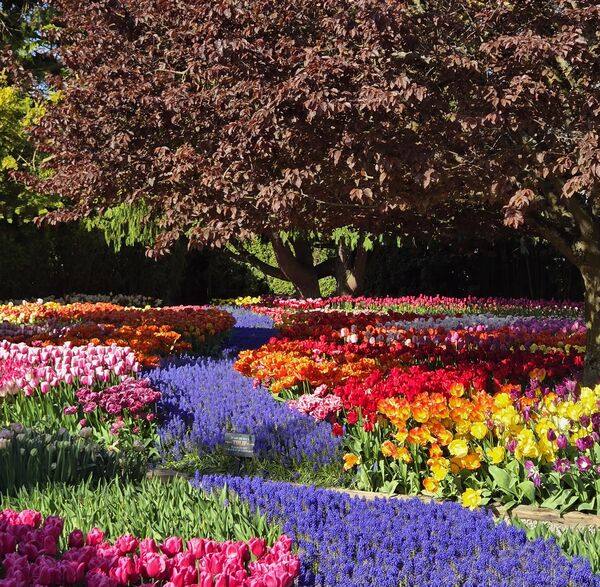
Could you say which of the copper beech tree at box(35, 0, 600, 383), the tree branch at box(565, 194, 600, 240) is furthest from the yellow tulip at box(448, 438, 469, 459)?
the tree branch at box(565, 194, 600, 240)

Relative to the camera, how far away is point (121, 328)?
9867mm

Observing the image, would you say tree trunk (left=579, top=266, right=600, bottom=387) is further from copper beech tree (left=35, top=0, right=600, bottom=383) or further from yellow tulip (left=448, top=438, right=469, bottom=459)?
yellow tulip (left=448, top=438, right=469, bottom=459)

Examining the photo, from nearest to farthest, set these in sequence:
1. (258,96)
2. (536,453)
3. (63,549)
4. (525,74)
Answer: (63,549) → (536,453) → (525,74) → (258,96)

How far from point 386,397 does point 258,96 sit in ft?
7.06

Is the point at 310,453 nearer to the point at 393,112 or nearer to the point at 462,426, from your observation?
the point at 462,426

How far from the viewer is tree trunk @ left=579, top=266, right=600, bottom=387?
252 inches

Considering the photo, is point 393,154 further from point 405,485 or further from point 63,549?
point 63,549

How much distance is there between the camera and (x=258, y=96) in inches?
204

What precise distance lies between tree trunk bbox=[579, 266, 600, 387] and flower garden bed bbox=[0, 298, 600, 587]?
42 centimetres

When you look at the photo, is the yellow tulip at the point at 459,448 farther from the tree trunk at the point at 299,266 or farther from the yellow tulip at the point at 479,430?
the tree trunk at the point at 299,266

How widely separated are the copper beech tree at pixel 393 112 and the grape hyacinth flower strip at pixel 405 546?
1.76 metres

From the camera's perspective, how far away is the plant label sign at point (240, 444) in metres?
5.50

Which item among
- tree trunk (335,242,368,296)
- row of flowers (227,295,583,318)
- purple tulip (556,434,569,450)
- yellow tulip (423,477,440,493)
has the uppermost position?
tree trunk (335,242,368,296)

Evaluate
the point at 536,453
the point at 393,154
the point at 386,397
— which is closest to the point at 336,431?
the point at 386,397
